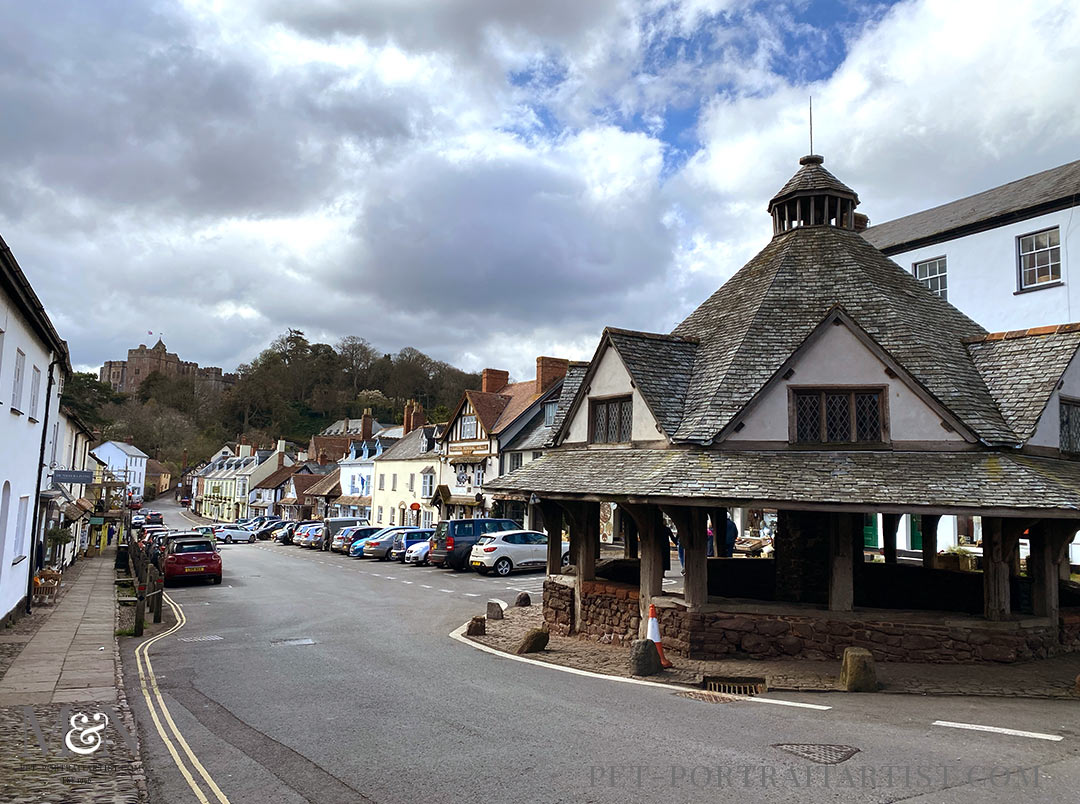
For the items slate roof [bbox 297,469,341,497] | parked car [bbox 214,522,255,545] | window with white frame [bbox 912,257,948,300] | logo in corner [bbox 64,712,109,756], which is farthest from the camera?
slate roof [bbox 297,469,341,497]

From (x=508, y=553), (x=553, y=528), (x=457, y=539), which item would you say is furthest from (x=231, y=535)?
(x=553, y=528)

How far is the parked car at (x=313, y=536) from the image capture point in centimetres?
4619

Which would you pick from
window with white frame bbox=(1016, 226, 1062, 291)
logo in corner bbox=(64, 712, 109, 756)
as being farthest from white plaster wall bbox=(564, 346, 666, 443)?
window with white frame bbox=(1016, 226, 1062, 291)

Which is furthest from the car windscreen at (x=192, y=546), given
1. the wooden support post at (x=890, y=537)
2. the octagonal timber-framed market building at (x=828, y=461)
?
the wooden support post at (x=890, y=537)

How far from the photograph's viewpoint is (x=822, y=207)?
17578 millimetres

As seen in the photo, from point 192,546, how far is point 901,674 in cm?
2341

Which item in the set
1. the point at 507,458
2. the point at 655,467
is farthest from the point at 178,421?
the point at 655,467

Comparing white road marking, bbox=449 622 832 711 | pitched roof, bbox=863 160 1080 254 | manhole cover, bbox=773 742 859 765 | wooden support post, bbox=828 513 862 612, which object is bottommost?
white road marking, bbox=449 622 832 711

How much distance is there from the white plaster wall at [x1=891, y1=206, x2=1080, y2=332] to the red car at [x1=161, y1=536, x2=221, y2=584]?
27402 mm

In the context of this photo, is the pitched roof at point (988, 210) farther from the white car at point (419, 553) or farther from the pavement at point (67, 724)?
the pavement at point (67, 724)

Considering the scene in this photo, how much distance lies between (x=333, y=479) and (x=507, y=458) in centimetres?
2939

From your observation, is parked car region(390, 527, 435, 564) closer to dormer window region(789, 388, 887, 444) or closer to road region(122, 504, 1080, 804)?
road region(122, 504, 1080, 804)

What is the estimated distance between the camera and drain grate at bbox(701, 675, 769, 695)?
10.7m

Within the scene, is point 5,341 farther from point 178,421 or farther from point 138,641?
point 178,421
